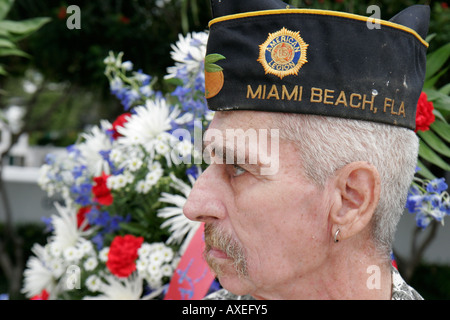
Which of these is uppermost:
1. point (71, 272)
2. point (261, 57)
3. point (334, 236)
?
point (261, 57)

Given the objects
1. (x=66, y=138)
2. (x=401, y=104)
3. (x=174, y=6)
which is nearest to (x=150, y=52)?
(x=174, y=6)

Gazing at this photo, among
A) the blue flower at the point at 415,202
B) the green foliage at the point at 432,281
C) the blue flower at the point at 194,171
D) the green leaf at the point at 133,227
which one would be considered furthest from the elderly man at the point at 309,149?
the green foliage at the point at 432,281

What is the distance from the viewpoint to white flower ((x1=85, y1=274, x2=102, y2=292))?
73.0 inches

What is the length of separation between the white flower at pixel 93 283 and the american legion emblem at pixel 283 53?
1155 mm

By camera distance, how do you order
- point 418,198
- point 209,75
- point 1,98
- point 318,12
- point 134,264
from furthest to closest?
point 1,98
point 134,264
point 418,198
point 209,75
point 318,12

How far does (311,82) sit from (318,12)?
0.16m

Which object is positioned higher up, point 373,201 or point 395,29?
point 395,29

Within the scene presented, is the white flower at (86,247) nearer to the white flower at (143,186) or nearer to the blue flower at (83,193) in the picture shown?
the blue flower at (83,193)

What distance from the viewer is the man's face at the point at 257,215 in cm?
113

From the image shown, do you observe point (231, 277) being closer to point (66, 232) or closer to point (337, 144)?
point (337, 144)

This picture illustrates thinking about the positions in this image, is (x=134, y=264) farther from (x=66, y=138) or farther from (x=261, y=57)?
(x=66, y=138)

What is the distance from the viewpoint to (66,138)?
44.4ft

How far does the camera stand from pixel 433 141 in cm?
175

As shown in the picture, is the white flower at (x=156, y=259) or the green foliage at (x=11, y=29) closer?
the white flower at (x=156, y=259)
